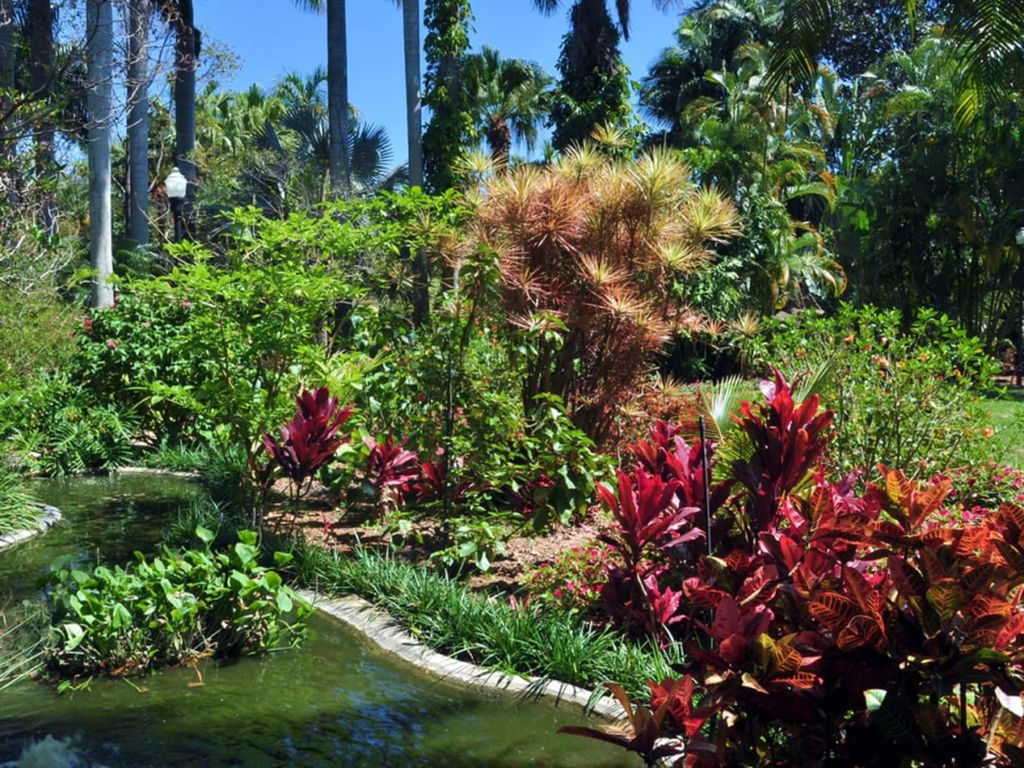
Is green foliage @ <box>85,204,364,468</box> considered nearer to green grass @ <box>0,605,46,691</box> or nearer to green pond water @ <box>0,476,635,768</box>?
green grass @ <box>0,605,46,691</box>

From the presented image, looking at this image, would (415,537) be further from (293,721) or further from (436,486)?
(293,721)

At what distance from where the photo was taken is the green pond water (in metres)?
3.83

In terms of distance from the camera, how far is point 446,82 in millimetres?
21156

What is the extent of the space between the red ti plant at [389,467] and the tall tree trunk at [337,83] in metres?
12.9

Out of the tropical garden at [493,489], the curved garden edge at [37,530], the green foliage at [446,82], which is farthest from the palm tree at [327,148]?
the curved garden edge at [37,530]

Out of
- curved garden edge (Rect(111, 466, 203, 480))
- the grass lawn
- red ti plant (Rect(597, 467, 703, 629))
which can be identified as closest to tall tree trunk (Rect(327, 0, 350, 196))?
curved garden edge (Rect(111, 466, 203, 480))

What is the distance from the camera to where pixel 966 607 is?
2.30 meters

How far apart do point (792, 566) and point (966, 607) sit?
1.86 feet

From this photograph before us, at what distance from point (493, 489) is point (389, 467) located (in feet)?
3.49

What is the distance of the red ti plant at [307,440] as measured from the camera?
23.2 ft

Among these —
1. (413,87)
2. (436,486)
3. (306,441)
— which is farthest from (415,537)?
(413,87)

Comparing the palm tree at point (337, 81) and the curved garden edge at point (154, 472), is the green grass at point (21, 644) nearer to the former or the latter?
the curved garden edge at point (154, 472)

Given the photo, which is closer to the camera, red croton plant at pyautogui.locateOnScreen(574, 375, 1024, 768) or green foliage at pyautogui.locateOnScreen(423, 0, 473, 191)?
red croton plant at pyautogui.locateOnScreen(574, 375, 1024, 768)

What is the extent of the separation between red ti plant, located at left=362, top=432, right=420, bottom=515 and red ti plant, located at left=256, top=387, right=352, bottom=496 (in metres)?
0.31
